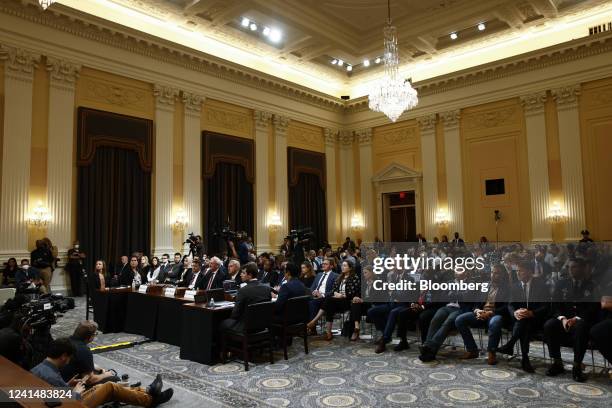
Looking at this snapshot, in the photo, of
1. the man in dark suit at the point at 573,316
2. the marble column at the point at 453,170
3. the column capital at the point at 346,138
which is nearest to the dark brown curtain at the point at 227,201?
the column capital at the point at 346,138

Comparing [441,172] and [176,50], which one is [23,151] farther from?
[441,172]

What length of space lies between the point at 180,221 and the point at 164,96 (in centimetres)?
320

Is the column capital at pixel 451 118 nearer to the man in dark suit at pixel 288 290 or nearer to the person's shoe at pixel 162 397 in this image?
the man in dark suit at pixel 288 290

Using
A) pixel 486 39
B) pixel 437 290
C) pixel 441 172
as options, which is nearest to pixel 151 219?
pixel 437 290

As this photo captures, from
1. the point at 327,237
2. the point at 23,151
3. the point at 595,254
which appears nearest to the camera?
the point at 595,254

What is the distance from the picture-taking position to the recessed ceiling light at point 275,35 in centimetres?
1227

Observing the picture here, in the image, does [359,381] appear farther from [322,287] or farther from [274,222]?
[274,222]

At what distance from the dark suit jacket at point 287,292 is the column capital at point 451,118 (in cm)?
1019

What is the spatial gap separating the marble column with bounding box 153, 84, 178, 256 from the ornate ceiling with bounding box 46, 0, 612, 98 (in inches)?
66.8

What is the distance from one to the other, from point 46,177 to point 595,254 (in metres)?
9.80

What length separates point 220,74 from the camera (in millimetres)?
12492

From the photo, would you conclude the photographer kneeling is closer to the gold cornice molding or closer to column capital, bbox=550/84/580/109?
the gold cornice molding

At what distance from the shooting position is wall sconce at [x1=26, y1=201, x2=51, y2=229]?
905 centimetres

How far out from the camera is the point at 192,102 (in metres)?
11.9
